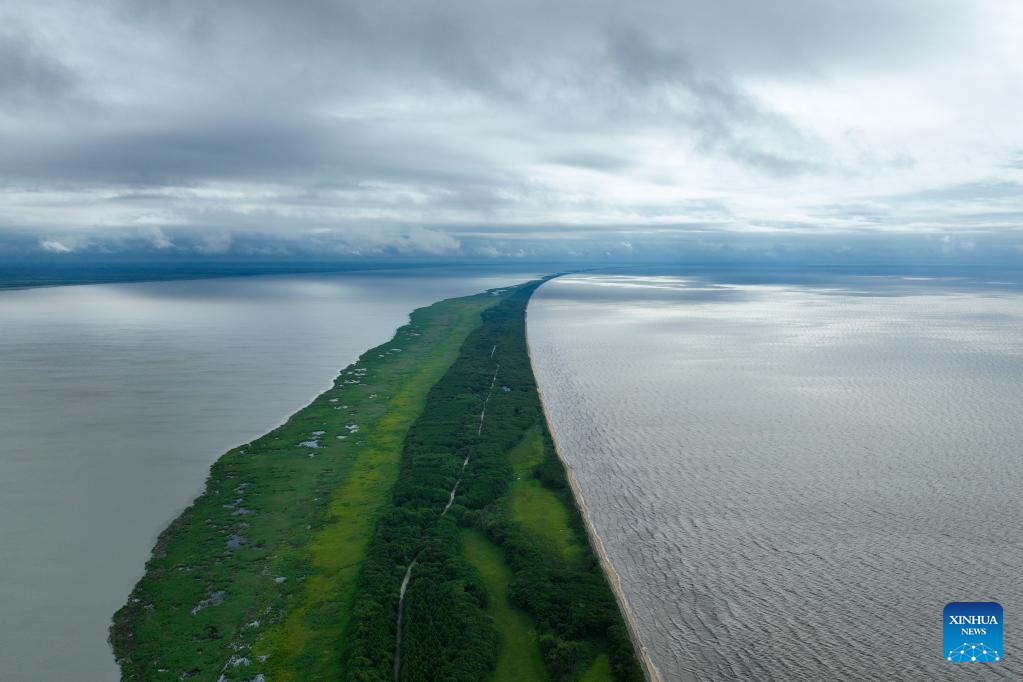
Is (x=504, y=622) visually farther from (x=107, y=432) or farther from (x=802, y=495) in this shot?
(x=107, y=432)

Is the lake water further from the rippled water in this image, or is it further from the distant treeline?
the rippled water

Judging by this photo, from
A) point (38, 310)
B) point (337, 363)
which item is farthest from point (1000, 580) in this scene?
point (38, 310)

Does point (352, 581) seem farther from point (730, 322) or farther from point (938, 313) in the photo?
point (938, 313)

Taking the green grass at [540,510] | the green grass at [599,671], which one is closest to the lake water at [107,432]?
the green grass at [599,671]

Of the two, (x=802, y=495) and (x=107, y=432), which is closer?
(x=802, y=495)

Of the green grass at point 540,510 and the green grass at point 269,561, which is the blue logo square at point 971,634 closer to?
the green grass at point 540,510

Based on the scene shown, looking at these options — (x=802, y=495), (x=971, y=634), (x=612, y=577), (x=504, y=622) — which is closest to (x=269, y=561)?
(x=504, y=622)

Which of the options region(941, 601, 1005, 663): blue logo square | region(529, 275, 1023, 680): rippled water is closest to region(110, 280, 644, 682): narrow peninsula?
region(529, 275, 1023, 680): rippled water
